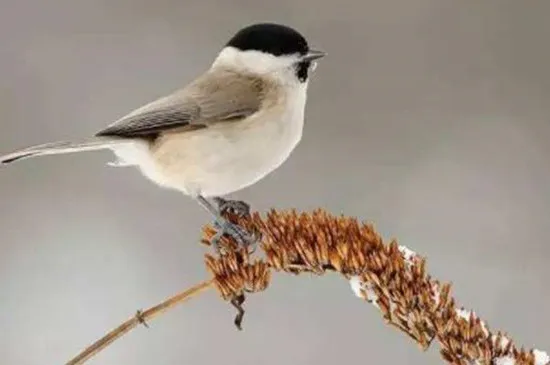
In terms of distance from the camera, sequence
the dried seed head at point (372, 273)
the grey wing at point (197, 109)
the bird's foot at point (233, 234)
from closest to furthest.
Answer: the dried seed head at point (372, 273) → the bird's foot at point (233, 234) → the grey wing at point (197, 109)

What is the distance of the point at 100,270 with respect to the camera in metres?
1.47

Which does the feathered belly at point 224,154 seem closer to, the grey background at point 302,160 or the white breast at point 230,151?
the white breast at point 230,151

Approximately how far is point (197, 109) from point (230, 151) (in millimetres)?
57

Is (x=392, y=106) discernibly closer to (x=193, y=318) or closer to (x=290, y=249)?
(x=193, y=318)

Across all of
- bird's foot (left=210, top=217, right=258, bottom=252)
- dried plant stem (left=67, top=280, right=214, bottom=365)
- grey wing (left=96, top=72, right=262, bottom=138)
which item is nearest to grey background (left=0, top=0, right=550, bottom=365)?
grey wing (left=96, top=72, right=262, bottom=138)

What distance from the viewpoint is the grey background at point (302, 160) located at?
142cm

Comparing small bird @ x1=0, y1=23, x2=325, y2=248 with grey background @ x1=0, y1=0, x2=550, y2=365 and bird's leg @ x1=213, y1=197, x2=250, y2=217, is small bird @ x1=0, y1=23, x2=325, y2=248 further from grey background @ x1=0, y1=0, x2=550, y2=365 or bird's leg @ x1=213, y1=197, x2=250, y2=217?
grey background @ x1=0, y1=0, x2=550, y2=365

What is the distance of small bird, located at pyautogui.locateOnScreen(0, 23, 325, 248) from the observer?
79 cm

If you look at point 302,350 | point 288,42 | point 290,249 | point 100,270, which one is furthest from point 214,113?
point 100,270

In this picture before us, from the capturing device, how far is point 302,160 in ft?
4.83

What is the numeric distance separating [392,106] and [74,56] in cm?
46

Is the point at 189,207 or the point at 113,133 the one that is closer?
the point at 113,133

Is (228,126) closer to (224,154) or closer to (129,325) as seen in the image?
(224,154)

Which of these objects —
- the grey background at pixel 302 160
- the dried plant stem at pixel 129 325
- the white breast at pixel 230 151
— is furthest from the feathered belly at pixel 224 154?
the grey background at pixel 302 160
